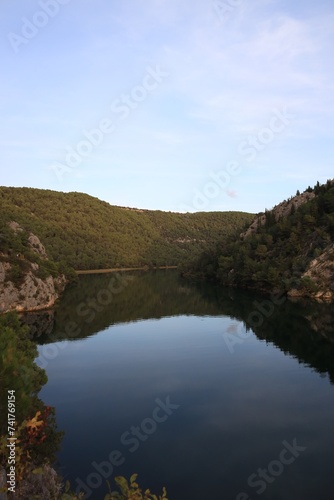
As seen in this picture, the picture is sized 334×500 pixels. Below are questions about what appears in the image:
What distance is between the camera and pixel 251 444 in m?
26.4

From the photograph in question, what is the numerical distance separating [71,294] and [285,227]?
67957 millimetres

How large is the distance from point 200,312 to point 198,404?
50631mm

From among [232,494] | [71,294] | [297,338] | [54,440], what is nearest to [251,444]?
[232,494]

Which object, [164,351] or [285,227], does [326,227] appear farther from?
[164,351]

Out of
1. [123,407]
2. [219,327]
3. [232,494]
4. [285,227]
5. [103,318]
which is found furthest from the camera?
[285,227]

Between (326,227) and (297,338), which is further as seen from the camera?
(326,227)
